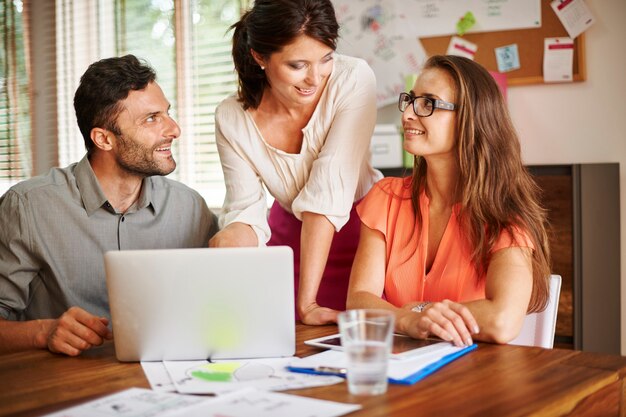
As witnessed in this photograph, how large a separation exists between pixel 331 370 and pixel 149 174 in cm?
105

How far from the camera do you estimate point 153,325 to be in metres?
1.31

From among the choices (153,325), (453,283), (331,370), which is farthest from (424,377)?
(453,283)

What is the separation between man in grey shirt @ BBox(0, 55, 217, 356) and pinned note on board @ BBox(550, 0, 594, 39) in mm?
1734

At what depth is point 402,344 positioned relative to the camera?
54.8 inches

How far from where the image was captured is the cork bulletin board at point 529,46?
10.1ft

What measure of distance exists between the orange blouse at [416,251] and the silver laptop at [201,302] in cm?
57

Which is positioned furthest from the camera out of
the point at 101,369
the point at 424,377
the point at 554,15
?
the point at 554,15

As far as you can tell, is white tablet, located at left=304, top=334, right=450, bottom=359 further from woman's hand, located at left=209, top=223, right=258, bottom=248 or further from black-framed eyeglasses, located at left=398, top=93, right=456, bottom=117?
black-framed eyeglasses, located at left=398, top=93, right=456, bottom=117

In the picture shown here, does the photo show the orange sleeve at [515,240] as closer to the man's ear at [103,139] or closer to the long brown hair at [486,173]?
the long brown hair at [486,173]

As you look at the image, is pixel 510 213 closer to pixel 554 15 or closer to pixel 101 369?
pixel 101 369

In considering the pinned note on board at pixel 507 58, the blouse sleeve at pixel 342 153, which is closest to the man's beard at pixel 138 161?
the blouse sleeve at pixel 342 153

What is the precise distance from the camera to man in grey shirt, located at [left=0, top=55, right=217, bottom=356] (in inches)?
74.5

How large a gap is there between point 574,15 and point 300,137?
59.6 inches

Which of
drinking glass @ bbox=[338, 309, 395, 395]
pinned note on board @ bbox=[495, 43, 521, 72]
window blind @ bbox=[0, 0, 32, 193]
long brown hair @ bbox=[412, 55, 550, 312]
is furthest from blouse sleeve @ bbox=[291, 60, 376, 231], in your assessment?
window blind @ bbox=[0, 0, 32, 193]
